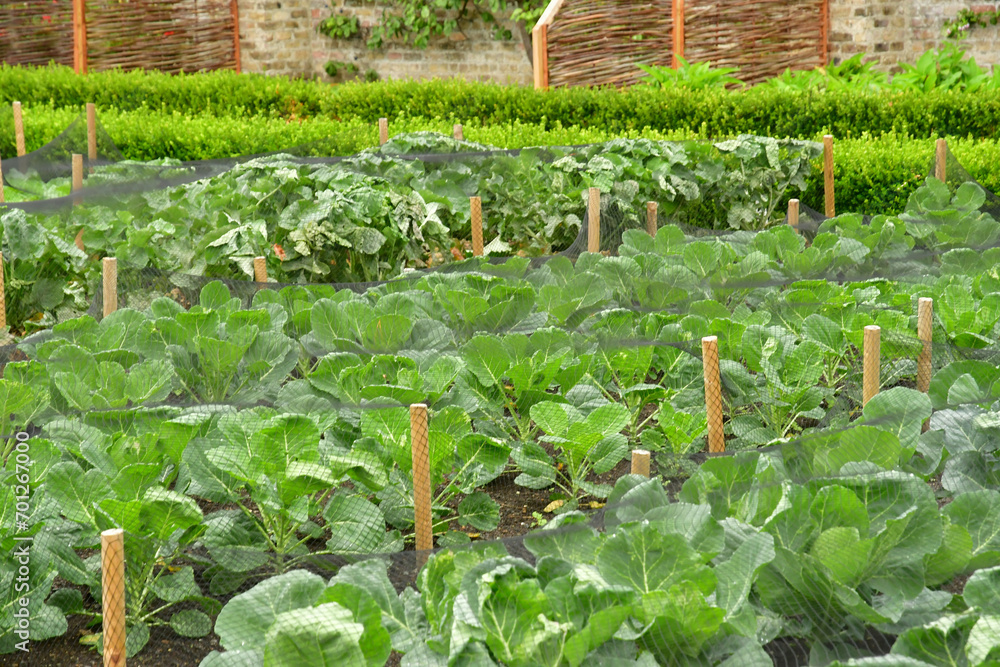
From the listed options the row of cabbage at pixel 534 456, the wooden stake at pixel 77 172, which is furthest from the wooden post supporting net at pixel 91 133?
the row of cabbage at pixel 534 456

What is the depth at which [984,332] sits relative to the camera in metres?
3.47

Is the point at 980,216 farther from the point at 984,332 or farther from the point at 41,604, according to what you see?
the point at 41,604

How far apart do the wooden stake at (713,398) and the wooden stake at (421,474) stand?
971 millimetres

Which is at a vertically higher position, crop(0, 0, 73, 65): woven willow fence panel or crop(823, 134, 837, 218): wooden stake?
crop(0, 0, 73, 65): woven willow fence panel

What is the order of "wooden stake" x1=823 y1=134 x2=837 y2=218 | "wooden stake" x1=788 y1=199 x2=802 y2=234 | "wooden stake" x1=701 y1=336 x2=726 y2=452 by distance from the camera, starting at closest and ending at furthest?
"wooden stake" x1=701 y1=336 x2=726 y2=452, "wooden stake" x1=788 y1=199 x2=802 y2=234, "wooden stake" x1=823 y1=134 x2=837 y2=218

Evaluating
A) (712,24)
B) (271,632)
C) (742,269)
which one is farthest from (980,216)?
(712,24)

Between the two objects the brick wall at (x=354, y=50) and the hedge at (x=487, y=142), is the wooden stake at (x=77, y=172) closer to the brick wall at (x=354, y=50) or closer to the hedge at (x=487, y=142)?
the hedge at (x=487, y=142)

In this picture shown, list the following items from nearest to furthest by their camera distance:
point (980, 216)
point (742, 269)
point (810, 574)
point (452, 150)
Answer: point (810, 574) < point (742, 269) < point (980, 216) < point (452, 150)

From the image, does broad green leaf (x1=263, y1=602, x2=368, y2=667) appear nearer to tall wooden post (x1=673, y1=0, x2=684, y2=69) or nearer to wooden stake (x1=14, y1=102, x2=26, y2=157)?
wooden stake (x1=14, y1=102, x2=26, y2=157)

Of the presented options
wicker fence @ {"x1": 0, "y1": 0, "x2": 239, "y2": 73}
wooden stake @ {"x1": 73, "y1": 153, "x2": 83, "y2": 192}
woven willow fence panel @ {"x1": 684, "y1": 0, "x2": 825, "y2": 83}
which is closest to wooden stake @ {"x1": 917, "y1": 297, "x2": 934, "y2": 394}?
wooden stake @ {"x1": 73, "y1": 153, "x2": 83, "y2": 192}

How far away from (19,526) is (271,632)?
A: 1.05 metres

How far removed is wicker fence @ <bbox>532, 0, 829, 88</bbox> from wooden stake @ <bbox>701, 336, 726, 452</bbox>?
→ 8451mm

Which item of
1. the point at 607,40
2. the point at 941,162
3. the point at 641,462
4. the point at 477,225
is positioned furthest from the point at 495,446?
the point at 607,40

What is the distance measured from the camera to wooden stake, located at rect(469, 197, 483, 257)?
5754 mm
